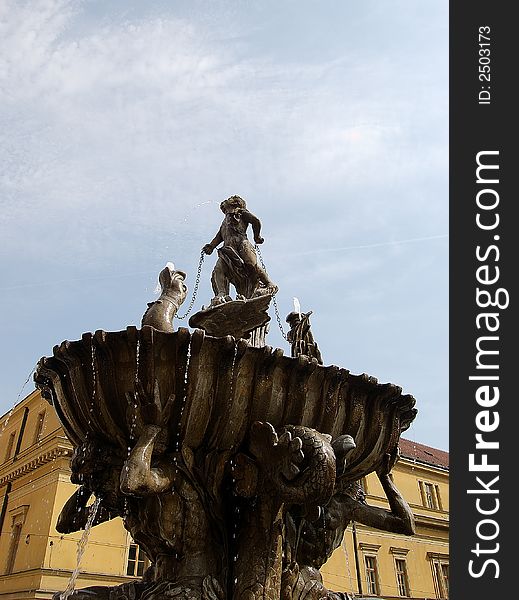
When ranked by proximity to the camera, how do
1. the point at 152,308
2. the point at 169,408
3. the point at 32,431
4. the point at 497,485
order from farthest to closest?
1. the point at 32,431
2. the point at 152,308
3. the point at 497,485
4. the point at 169,408

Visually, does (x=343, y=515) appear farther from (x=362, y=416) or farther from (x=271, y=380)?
(x=271, y=380)

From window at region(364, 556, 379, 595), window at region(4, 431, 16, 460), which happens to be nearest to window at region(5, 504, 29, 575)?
window at region(4, 431, 16, 460)

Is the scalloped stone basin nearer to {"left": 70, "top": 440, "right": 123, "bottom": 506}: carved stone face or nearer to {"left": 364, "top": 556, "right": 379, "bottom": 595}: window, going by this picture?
{"left": 70, "top": 440, "right": 123, "bottom": 506}: carved stone face

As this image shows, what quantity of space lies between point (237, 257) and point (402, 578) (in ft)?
83.9

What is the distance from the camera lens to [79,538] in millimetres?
18719

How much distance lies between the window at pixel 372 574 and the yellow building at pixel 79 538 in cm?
4

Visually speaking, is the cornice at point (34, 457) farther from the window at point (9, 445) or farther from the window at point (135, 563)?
the window at point (135, 563)

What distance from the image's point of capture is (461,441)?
163 inches

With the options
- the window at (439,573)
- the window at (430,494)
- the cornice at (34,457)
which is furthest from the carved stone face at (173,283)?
the window at (430,494)

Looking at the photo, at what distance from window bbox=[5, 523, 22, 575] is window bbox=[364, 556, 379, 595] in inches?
567

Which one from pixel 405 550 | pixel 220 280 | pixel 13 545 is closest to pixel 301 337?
pixel 220 280

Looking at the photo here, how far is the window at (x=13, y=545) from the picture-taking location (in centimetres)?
1988

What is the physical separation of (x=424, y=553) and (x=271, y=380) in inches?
1118

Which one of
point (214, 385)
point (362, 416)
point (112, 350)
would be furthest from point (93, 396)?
point (362, 416)
